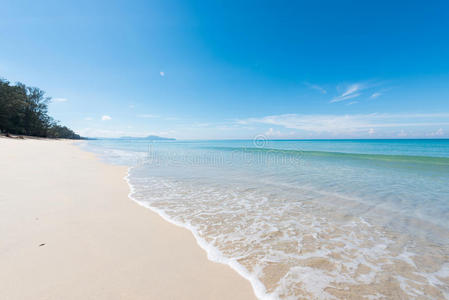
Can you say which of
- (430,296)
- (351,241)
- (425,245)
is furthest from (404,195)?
(430,296)

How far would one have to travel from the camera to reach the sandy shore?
198 cm

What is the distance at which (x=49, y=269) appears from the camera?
7.28 feet

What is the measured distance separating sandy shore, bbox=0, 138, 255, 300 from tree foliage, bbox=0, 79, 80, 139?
6236 centimetres

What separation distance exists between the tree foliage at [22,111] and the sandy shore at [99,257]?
62356 mm

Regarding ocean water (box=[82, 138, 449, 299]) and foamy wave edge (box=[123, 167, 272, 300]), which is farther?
ocean water (box=[82, 138, 449, 299])

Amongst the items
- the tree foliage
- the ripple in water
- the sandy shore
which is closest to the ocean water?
the ripple in water

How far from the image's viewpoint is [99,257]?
8.35 ft

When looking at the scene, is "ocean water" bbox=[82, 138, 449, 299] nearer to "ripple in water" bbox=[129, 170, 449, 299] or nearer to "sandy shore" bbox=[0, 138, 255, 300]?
"ripple in water" bbox=[129, 170, 449, 299]

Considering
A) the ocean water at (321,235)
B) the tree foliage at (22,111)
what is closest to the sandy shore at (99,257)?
the ocean water at (321,235)

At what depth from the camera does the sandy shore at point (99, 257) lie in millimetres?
1982

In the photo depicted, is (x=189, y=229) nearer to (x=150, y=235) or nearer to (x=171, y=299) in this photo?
(x=150, y=235)

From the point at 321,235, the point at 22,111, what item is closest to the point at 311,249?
the point at 321,235

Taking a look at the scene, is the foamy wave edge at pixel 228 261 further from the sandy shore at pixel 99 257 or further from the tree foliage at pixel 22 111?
the tree foliage at pixel 22 111

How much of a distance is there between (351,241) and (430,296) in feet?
3.93
